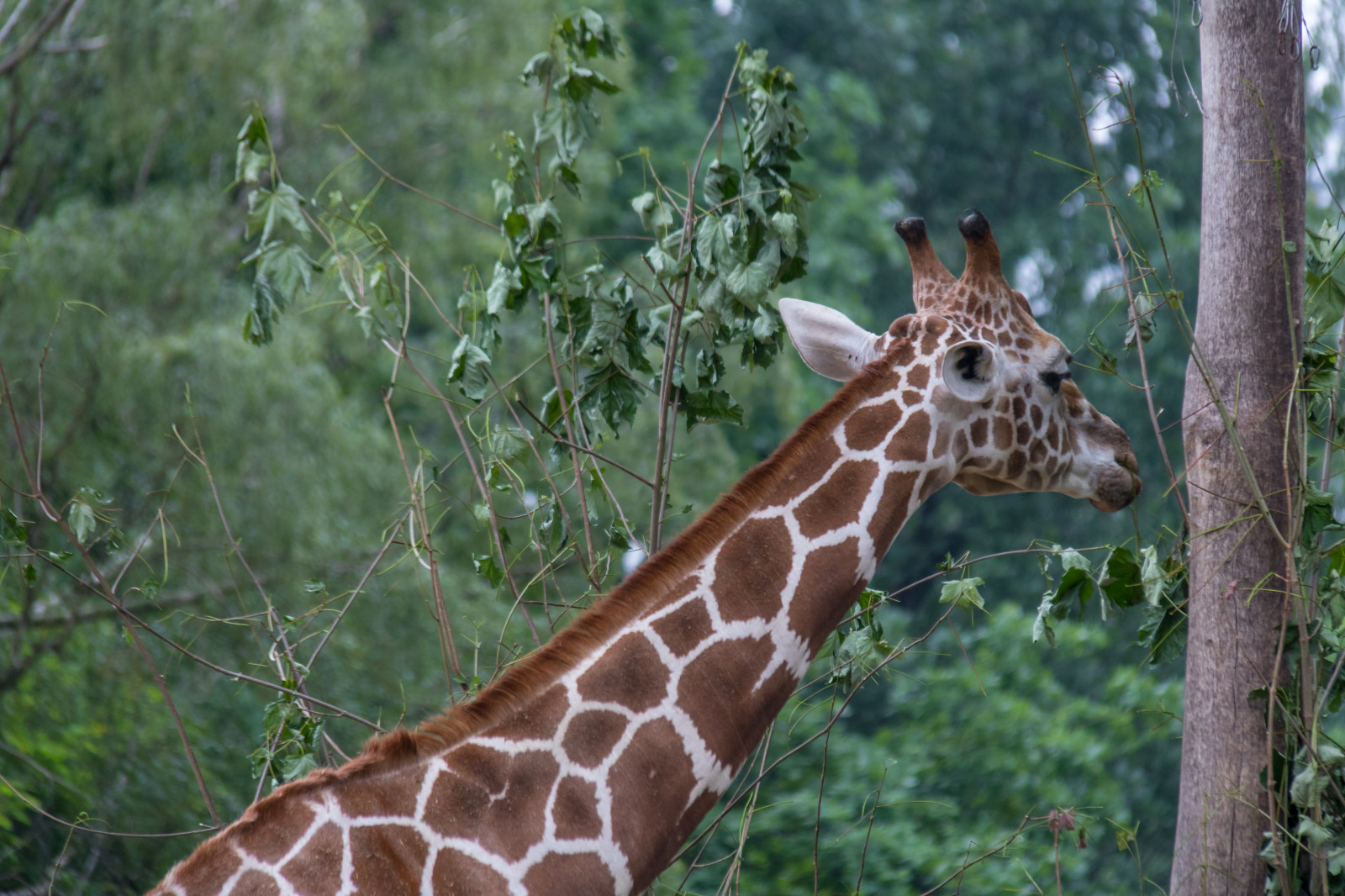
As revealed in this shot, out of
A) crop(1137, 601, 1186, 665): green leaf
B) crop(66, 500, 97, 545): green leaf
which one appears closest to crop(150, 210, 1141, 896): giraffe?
crop(1137, 601, 1186, 665): green leaf

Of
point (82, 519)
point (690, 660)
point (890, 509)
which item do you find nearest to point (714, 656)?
point (690, 660)

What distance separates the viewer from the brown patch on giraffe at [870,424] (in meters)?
2.36

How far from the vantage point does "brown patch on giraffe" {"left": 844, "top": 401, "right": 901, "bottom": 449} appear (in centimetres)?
236

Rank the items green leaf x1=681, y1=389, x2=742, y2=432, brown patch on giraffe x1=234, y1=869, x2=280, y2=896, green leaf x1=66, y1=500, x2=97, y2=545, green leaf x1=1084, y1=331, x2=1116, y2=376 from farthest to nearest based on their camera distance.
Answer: green leaf x1=681, y1=389, x2=742, y2=432 < green leaf x1=66, y1=500, x2=97, y2=545 < green leaf x1=1084, y1=331, x2=1116, y2=376 < brown patch on giraffe x1=234, y1=869, x2=280, y2=896

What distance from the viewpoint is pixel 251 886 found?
6.15ft

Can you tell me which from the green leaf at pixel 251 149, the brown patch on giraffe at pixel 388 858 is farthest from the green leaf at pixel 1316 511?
the green leaf at pixel 251 149

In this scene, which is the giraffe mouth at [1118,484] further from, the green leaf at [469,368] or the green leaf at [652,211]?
the green leaf at [469,368]

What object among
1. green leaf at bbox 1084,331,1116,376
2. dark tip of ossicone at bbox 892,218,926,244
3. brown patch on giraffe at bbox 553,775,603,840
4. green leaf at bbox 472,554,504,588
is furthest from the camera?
green leaf at bbox 472,554,504,588

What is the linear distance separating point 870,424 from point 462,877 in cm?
121

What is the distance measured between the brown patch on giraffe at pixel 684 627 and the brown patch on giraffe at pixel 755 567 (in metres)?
0.04

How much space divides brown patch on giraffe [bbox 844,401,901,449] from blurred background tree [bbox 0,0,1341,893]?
0.60m

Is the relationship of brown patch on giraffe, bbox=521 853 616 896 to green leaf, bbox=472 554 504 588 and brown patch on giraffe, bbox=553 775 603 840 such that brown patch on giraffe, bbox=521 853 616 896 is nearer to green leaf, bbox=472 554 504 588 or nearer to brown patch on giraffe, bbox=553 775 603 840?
brown patch on giraffe, bbox=553 775 603 840

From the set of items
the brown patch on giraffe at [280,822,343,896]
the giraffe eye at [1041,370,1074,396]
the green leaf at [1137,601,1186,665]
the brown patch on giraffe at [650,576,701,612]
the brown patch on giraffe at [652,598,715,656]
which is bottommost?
the brown patch on giraffe at [280,822,343,896]

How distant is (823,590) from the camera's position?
2.26m
